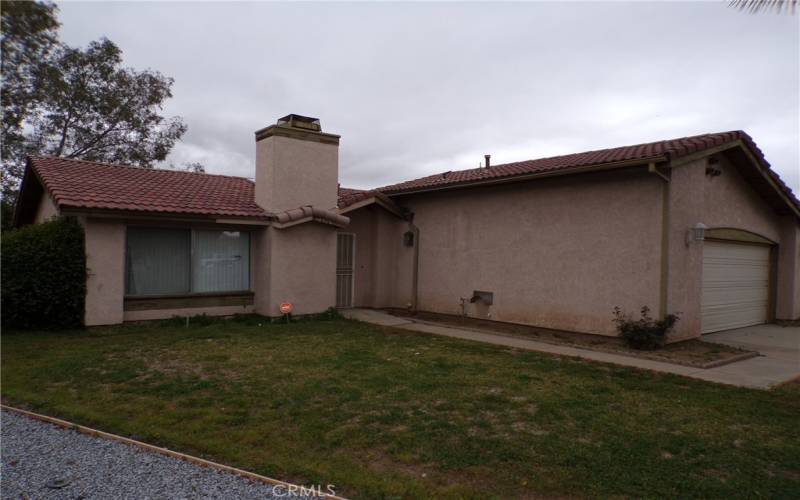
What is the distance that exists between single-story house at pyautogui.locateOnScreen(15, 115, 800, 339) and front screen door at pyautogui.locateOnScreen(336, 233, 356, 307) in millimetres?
42

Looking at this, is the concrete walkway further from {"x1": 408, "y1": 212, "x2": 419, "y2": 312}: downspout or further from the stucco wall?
{"x1": 408, "y1": 212, "x2": 419, "y2": 312}: downspout

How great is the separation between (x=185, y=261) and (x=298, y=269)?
8.45 feet

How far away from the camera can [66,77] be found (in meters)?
23.2

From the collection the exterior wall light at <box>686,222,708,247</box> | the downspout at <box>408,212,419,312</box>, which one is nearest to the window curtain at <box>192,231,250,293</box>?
the downspout at <box>408,212,419,312</box>

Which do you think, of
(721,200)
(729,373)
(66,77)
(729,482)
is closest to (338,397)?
(729,482)

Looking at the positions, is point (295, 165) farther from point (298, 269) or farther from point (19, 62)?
point (19, 62)

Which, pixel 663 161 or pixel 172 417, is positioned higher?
pixel 663 161

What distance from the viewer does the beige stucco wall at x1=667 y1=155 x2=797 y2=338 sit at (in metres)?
→ 9.94

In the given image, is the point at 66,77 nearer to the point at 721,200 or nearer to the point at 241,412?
the point at 241,412

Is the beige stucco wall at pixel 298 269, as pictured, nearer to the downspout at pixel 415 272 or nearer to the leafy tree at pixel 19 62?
the downspout at pixel 415 272

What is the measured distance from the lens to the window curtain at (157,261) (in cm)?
1138

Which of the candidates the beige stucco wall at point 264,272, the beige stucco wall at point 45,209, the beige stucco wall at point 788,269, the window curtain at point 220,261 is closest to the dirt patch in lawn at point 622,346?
the beige stucco wall at point 264,272

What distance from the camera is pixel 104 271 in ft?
35.1

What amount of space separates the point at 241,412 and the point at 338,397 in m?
1.13
